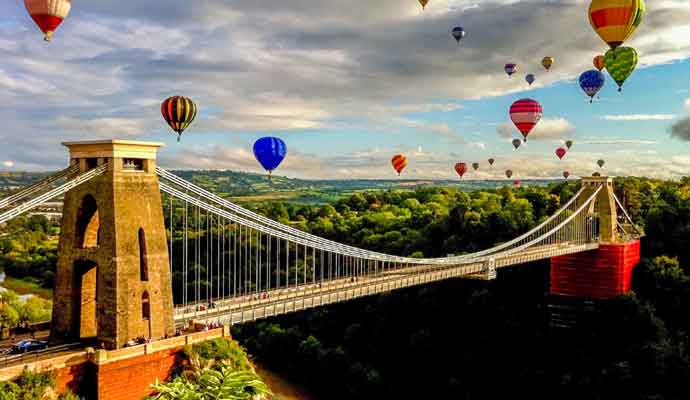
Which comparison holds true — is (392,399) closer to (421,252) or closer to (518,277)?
(518,277)

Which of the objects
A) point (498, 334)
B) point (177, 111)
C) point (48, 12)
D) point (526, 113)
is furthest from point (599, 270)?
point (48, 12)

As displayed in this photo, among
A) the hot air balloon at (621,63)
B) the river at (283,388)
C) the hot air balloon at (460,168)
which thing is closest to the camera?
the hot air balloon at (621,63)

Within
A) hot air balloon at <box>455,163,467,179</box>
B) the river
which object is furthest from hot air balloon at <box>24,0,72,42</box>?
hot air balloon at <box>455,163,467,179</box>

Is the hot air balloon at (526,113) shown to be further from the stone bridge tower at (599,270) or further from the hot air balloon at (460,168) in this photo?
the hot air balloon at (460,168)

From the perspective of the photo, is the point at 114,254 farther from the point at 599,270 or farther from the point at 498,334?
the point at 599,270

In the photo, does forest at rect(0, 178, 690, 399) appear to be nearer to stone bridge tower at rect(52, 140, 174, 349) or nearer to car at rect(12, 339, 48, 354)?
stone bridge tower at rect(52, 140, 174, 349)

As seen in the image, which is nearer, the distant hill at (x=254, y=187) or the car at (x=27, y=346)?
the car at (x=27, y=346)

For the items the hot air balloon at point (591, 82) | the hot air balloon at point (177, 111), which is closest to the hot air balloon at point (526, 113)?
the hot air balloon at point (591, 82)
